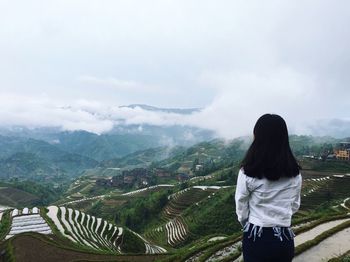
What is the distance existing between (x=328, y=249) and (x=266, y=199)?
905cm

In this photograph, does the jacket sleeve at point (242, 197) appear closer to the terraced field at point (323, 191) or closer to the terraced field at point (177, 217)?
the terraced field at point (177, 217)

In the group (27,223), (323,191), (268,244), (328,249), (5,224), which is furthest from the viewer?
(323,191)

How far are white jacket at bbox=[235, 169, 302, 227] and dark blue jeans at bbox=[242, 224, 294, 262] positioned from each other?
8 cm

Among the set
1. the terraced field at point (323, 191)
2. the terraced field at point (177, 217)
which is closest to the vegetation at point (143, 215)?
the terraced field at point (177, 217)

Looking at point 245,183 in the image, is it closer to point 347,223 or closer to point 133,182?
point 347,223

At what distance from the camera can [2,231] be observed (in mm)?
51438

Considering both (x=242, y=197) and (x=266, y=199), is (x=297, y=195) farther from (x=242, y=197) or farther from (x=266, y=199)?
(x=242, y=197)

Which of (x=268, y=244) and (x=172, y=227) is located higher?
(x=268, y=244)

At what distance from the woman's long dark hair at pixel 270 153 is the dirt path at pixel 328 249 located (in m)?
7.43

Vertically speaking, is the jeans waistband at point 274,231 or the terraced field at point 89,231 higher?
the jeans waistband at point 274,231

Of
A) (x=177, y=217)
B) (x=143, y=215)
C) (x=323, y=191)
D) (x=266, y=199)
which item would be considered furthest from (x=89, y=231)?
(x=266, y=199)

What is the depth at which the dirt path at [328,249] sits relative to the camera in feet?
39.1

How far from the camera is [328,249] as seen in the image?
42.1 ft

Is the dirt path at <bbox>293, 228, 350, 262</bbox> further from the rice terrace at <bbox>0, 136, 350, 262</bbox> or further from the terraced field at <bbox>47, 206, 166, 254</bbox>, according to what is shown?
the terraced field at <bbox>47, 206, 166, 254</bbox>
